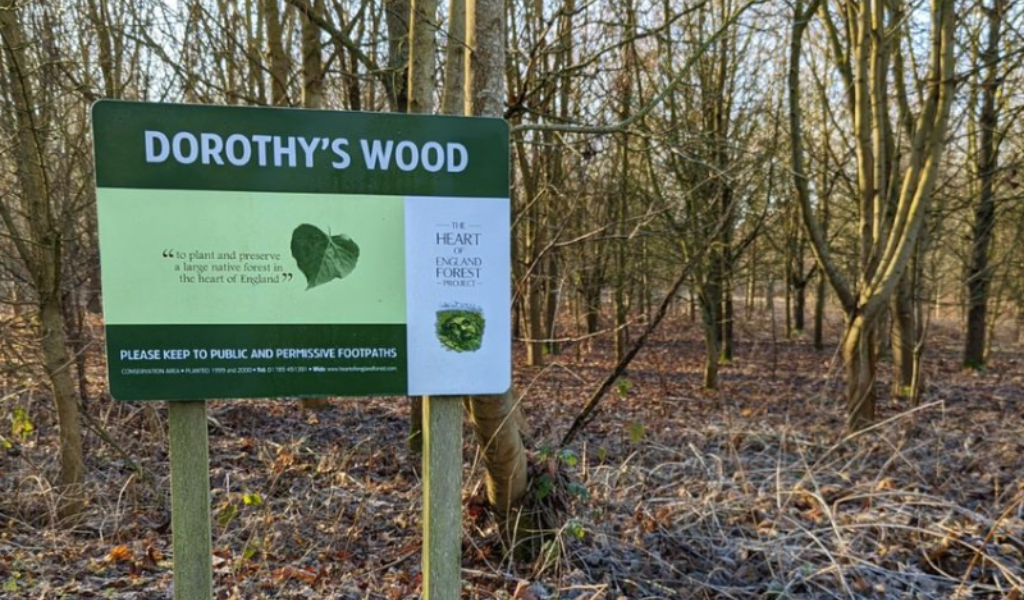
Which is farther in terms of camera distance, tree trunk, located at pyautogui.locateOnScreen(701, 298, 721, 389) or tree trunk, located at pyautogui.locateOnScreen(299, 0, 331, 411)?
tree trunk, located at pyautogui.locateOnScreen(701, 298, 721, 389)

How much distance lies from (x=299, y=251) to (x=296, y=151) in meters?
0.30

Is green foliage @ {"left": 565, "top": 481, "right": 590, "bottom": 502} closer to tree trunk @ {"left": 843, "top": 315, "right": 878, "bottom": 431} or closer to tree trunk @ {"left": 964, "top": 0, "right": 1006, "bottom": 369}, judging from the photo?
tree trunk @ {"left": 843, "top": 315, "right": 878, "bottom": 431}

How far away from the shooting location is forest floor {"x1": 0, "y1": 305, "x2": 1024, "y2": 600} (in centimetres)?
321

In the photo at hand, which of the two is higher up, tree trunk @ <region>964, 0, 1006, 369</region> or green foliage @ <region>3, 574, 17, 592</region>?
tree trunk @ <region>964, 0, 1006, 369</region>

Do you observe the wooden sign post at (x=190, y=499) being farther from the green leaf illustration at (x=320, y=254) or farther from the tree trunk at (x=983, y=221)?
the tree trunk at (x=983, y=221)

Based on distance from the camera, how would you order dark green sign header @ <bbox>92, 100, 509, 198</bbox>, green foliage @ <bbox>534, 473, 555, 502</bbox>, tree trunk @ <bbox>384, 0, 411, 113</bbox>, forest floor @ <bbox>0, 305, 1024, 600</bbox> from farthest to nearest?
tree trunk @ <bbox>384, 0, 411, 113</bbox> < green foliage @ <bbox>534, 473, 555, 502</bbox> < forest floor @ <bbox>0, 305, 1024, 600</bbox> < dark green sign header @ <bbox>92, 100, 509, 198</bbox>

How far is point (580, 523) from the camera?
346 centimetres

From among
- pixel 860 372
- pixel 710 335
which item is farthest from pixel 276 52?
pixel 710 335

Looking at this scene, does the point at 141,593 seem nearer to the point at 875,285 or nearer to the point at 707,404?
the point at 875,285

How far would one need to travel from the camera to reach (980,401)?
360 inches

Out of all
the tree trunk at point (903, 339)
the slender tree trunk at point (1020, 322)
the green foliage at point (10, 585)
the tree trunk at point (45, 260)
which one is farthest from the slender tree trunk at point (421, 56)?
the slender tree trunk at point (1020, 322)

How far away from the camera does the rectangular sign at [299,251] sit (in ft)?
6.03

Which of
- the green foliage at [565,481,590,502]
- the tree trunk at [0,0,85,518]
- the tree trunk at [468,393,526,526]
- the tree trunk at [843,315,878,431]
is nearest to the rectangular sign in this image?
the tree trunk at [468,393,526,526]

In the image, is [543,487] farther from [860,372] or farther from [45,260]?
[860,372]
